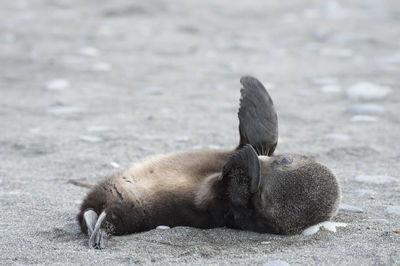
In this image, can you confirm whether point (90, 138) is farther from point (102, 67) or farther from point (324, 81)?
point (324, 81)

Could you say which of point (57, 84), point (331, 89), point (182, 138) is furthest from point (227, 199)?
point (57, 84)

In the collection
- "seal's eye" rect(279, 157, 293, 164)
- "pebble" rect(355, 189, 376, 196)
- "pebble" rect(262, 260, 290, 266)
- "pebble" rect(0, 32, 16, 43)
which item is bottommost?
"pebble" rect(0, 32, 16, 43)

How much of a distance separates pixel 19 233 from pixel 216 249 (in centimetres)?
113

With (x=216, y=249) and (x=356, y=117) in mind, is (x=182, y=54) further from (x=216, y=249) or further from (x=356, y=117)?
(x=216, y=249)

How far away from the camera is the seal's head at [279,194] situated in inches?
151

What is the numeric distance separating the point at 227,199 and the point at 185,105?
345 centimetres

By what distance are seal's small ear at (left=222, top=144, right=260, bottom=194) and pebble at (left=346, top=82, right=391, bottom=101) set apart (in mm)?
3932

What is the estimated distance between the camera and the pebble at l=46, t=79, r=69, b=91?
8.10 metres

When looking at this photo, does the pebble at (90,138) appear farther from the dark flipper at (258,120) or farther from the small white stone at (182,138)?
the dark flipper at (258,120)

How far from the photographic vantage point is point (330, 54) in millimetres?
10086

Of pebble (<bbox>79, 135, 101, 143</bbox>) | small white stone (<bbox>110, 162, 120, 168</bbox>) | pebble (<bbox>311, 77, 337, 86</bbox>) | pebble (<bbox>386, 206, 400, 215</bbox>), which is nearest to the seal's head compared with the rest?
pebble (<bbox>386, 206, 400, 215</bbox>)

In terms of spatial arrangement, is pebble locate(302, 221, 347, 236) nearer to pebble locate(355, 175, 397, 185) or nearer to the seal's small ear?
the seal's small ear

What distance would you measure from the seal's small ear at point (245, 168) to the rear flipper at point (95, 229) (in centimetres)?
77

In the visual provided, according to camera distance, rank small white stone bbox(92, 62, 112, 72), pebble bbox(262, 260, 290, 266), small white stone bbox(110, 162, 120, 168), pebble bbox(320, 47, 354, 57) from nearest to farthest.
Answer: pebble bbox(262, 260, 290, 266) → small white stone bbox(110, 162, 120, 168) → small white stone bbox(92, 62, 112, 72) → pebble bbox(320, 47, 354, 57)
